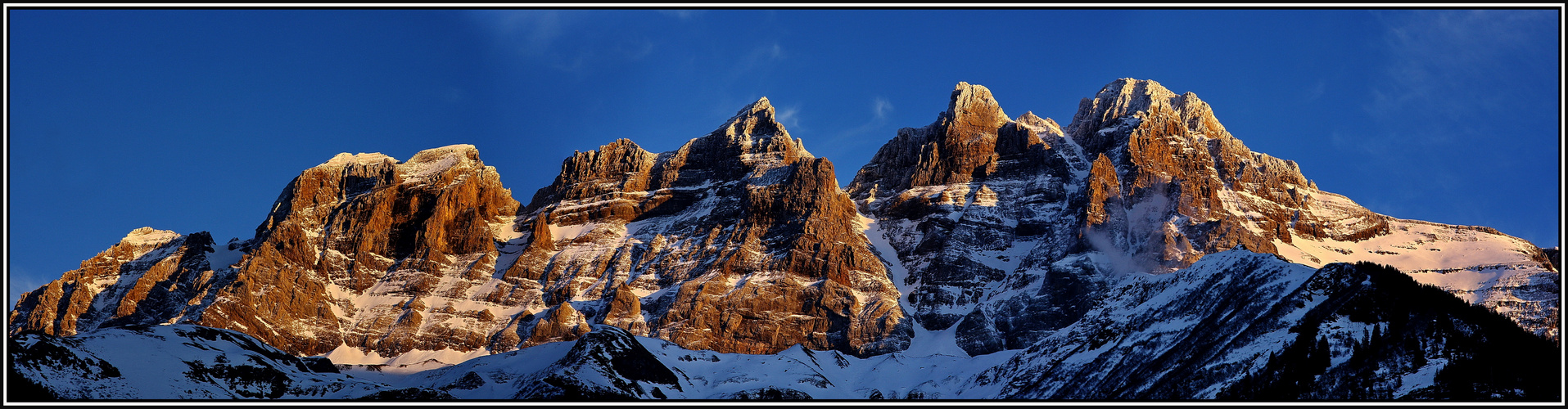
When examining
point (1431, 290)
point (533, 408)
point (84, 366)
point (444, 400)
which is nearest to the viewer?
point (533, 408)

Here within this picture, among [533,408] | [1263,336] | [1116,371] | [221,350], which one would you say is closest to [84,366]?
[221,350]

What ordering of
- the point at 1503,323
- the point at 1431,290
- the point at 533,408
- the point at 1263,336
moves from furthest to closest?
the point at 1263,336, the point at 1431,290, the point at 1503,323, the point at 533,408

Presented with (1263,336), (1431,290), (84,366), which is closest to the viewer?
(1431,290)

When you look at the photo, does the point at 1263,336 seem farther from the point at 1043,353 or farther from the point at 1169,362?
the point at 1043,353
